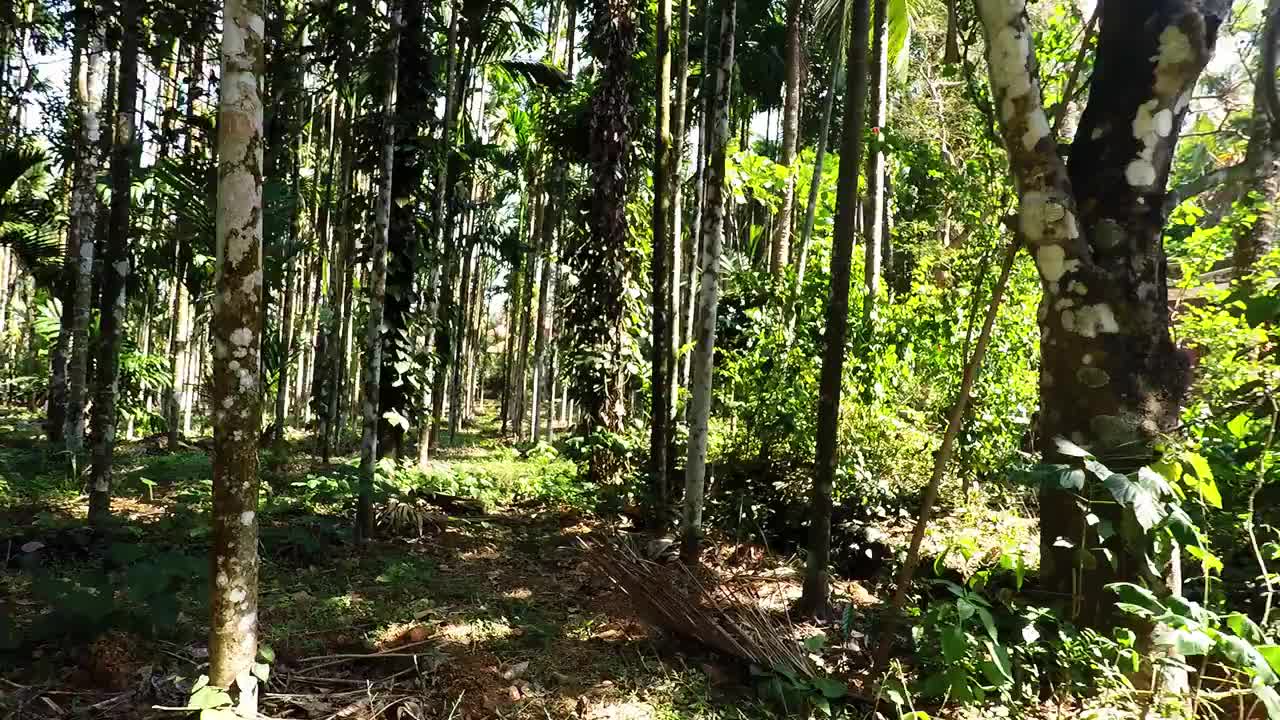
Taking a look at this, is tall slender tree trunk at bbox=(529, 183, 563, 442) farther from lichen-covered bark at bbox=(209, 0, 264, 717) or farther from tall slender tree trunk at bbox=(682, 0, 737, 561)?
lichen-covered bark at bbox=(209, 0, 264, 717)

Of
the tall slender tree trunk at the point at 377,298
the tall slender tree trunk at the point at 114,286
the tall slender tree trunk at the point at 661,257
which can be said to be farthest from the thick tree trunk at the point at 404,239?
the tall slender tree trunk at the point at 661,257

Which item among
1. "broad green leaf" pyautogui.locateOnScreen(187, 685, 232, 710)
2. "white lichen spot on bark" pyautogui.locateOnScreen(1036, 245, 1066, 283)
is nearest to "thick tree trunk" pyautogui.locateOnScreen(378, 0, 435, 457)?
"broad green leaf" pyautogui.locateOnScreen(187, 685, 232, 710)

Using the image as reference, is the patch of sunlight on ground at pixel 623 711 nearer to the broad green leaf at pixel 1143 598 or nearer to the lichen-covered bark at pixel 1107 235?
the lichen-covered bark at pixel 1107 235

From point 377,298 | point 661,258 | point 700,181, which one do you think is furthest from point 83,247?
point 700,181

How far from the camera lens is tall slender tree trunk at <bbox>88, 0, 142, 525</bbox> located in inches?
227

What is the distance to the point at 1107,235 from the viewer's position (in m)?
3.61

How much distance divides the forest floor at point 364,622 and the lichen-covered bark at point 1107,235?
1687mm

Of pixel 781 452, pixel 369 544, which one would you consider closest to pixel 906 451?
pixel 781 452

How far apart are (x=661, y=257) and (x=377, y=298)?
2.64 m

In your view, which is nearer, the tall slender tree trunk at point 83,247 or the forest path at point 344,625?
the forest path at point 344,625

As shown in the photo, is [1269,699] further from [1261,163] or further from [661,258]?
[661,258]

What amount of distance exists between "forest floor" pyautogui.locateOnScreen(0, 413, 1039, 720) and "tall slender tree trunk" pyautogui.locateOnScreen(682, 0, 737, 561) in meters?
0.55

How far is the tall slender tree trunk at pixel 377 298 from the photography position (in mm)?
6379

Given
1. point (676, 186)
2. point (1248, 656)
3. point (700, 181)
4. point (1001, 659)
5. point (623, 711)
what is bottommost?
point (623, 711)
